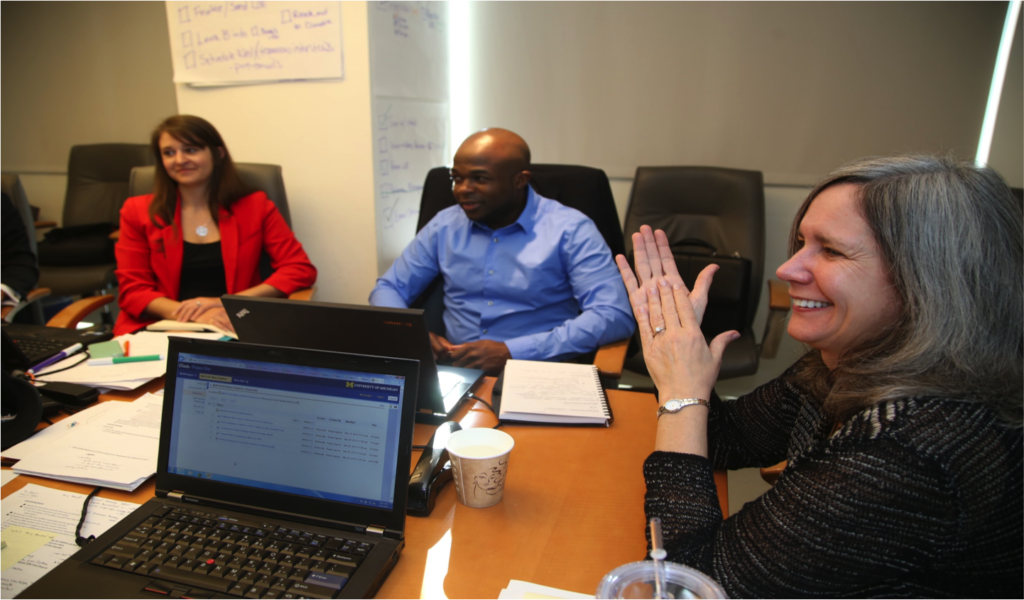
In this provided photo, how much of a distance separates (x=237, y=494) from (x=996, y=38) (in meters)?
3.13

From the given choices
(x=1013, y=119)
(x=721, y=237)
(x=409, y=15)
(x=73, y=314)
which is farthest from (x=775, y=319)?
(x=73, y=314)

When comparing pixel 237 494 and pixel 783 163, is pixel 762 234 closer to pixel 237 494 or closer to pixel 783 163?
pixel 783 163

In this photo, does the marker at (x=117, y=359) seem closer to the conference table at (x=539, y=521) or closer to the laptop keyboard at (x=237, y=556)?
the conference table at (x=539, y=521)

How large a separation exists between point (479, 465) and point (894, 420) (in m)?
0.52

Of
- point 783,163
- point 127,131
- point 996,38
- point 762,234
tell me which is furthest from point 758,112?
point 127,131

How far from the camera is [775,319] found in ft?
7.26

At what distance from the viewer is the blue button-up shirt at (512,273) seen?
1.89 metres

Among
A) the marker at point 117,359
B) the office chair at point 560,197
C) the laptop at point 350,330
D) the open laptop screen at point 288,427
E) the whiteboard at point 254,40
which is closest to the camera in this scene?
the open laptop screen at point 288,427

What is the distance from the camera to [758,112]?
268 cm

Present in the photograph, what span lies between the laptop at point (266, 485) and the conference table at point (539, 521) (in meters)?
0.07

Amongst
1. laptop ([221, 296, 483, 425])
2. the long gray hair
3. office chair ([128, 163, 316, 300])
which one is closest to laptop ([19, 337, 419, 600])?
laptop ([221, 296, 483, 425])

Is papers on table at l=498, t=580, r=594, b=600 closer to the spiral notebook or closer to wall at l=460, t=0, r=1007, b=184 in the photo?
the spiral notebook

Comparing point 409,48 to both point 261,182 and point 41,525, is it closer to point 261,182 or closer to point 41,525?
point 261,182

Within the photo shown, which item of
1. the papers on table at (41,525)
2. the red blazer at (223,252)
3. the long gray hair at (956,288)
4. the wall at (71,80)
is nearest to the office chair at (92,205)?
the wall at (71,80)
